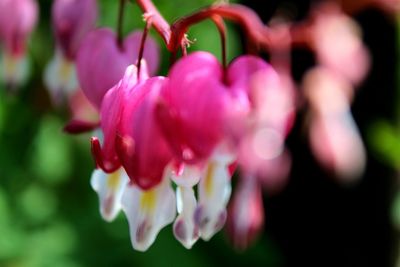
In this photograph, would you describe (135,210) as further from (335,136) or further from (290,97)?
A: (335,136)

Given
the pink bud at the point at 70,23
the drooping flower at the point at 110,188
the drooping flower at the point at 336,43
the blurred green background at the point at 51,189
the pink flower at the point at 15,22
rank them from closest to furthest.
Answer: the drooping flower at the point at 110,188
the drooping flower at the point at 336,43
the pink bud at the point at 70,23
the pink flower at the point at 15,22
the blurred green background at the point at 51,189

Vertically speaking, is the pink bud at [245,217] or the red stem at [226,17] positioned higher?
the red stem at [226,17]

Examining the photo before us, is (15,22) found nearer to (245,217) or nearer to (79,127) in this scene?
(79,127)

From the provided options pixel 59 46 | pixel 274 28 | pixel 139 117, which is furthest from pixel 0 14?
pixel 139 117

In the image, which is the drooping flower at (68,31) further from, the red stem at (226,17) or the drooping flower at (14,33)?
the red stem at (226,17)

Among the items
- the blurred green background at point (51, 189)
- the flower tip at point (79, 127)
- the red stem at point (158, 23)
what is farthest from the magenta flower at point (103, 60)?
the blurred green background at point (51, 189)

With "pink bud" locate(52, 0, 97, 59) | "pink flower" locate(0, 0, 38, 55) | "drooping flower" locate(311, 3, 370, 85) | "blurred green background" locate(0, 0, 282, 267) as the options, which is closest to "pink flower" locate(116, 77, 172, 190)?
"drooping flower" locate(311, 3, 370, 85)

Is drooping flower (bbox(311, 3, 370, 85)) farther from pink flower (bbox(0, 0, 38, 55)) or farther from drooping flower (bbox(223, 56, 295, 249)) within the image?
pink flower (bbox(0, 0, 38, 55))
